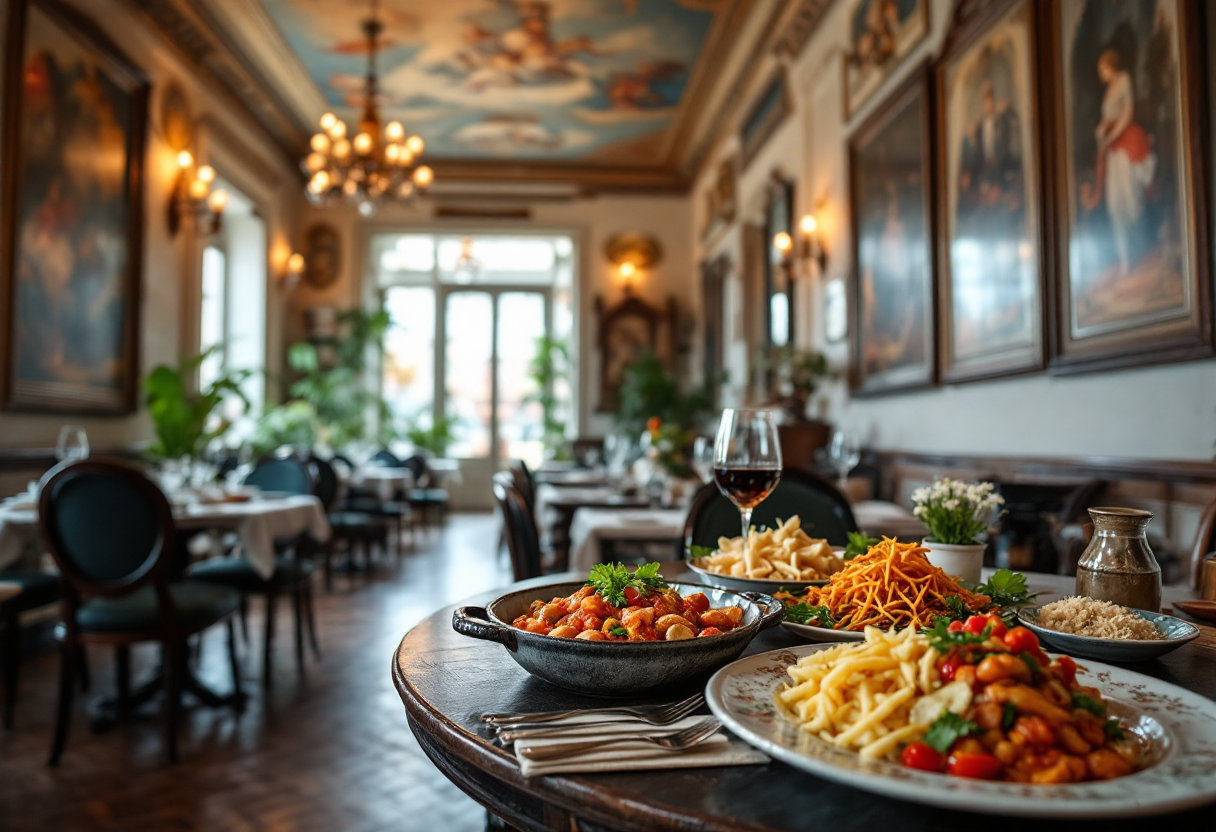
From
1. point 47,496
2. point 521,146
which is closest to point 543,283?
point 521,146

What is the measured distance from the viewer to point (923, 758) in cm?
52

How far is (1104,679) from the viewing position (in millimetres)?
708

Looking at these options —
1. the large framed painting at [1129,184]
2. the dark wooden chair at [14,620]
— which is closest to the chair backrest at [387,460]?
the dark wooden chair at [14,620]

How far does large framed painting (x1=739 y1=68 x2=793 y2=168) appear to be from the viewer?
22.2ft

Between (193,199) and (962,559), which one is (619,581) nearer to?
(962,559)

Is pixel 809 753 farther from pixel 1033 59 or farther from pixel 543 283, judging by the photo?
pixel 543 283

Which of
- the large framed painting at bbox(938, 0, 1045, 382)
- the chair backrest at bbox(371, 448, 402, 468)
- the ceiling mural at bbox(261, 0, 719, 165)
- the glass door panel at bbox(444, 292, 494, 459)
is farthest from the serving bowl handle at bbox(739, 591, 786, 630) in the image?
the glass door panel at bbox(444, 292, 494, 459)

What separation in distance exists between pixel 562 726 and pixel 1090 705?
367 millimetres

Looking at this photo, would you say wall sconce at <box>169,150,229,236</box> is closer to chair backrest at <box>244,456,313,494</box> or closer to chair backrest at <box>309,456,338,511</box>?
chair backrest at <box>309,456,338,511</box>

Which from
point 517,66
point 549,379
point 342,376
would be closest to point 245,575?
point 517,66

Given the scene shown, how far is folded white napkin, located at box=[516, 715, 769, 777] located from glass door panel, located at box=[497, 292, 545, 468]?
1071 centimetres

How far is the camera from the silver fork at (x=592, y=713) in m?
0.64

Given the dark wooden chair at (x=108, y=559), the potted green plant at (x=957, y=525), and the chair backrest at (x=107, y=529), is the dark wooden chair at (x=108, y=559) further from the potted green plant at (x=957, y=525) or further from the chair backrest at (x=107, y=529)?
the potted green plant at (x=957, y=525)

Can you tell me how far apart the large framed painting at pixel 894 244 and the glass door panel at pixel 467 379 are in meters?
6.84
